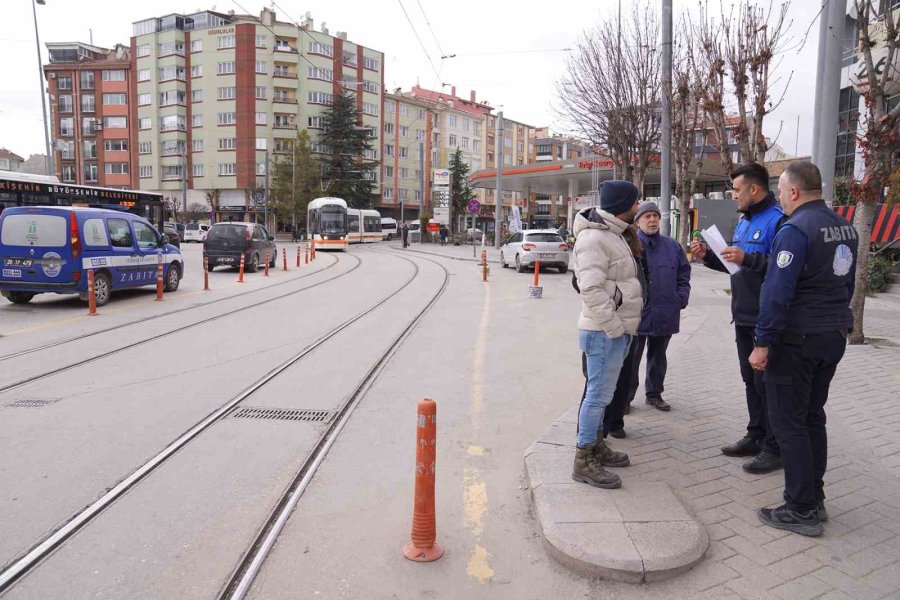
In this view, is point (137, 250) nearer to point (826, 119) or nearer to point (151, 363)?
point (151, 363)

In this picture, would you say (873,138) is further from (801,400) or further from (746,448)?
(801,400)

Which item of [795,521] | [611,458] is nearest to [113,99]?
[611,458]

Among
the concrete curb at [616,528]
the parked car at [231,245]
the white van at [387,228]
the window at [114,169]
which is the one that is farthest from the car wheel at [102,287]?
the window at [114,169]

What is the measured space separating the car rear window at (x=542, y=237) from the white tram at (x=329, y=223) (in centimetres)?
1812

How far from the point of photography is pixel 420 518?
344 cm

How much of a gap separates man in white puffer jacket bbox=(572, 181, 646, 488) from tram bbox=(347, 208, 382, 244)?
46.4 meters

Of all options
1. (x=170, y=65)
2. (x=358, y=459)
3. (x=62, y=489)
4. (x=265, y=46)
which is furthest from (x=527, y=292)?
(x=170, y=65)

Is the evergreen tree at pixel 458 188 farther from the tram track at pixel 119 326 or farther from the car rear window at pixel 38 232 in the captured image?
the car rear window at pixel 38 232

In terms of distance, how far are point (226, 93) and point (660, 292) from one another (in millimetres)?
69374

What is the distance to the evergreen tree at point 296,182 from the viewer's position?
204ft

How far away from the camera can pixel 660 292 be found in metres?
5.86

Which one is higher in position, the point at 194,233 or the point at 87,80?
the point at 87,80

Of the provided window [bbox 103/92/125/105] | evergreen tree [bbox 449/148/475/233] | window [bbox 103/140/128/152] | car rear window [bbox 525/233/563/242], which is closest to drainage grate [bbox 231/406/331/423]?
car rear window [bbox 525/233/563/242]

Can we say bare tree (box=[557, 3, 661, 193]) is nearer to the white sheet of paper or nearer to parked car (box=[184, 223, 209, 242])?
the white sheet of paper
